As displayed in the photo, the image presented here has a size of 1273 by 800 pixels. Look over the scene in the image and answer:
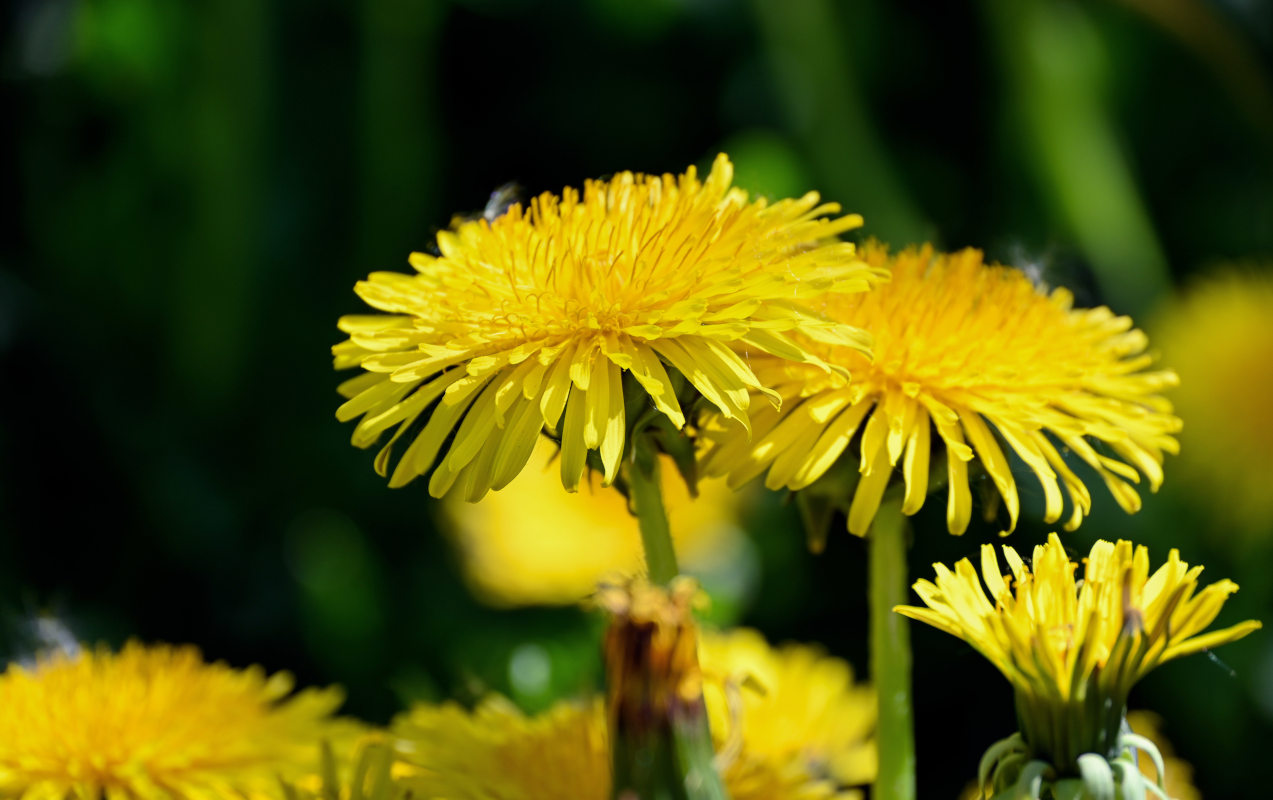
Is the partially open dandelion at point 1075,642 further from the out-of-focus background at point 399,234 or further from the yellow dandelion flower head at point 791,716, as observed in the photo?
the out-of-focus background at point 399,234

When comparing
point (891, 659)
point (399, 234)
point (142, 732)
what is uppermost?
point (399, 234)

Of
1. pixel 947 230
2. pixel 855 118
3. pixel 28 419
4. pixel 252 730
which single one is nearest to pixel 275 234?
pixel 28 419

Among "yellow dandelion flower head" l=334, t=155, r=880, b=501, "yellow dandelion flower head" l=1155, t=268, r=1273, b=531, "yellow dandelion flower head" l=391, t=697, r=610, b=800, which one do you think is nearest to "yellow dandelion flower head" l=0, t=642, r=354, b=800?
"yellow dandelion flower head" l=391, t=697, r=610, b=800

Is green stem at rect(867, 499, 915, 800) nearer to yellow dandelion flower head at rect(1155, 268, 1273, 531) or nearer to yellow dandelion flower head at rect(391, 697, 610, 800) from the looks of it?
yellow dandelion flower head at rect(391, 697, 610, 800)

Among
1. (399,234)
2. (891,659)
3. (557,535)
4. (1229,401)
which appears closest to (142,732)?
(891,659)

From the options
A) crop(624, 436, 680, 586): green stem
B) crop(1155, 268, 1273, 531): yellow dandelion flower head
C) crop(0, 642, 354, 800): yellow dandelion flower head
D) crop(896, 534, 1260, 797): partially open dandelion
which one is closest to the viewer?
crop(896, 534, 1260, 797): partially open dandelion

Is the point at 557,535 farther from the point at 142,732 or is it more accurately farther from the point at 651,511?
the point at 651,511
